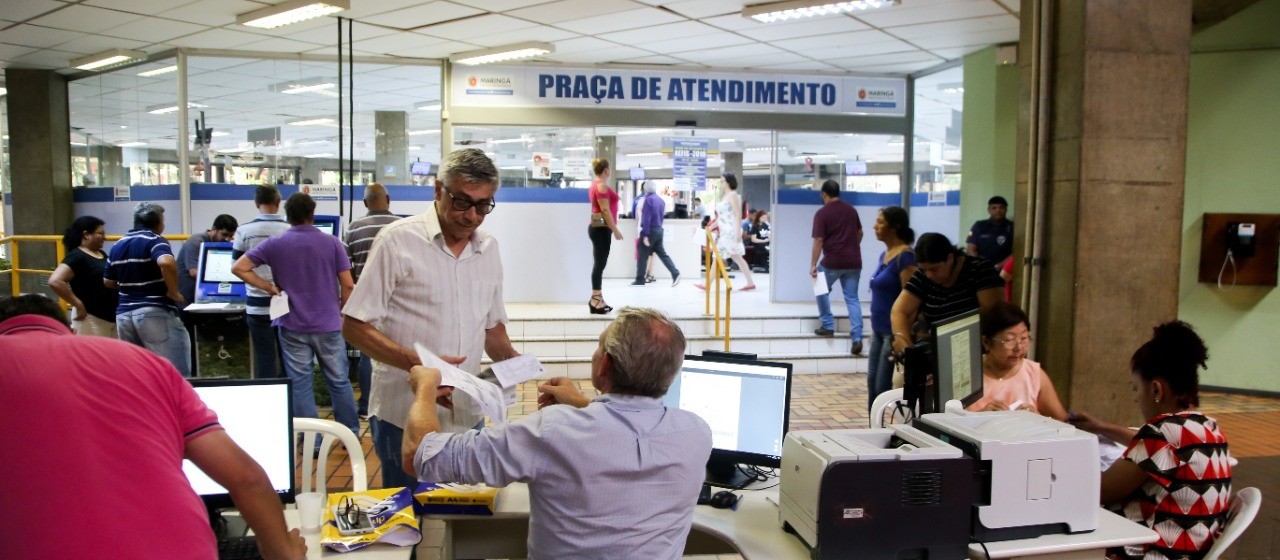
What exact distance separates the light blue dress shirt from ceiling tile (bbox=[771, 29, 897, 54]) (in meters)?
6.16

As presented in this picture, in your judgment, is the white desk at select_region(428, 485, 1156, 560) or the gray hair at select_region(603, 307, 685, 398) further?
the white desk at select_region(428, 485, 1156, 560)

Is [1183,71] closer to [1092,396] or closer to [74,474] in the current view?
[1092,396]

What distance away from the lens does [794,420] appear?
5.71 meters

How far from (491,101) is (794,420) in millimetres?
4708

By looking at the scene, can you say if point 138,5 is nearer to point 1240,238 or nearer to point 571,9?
point 571,9

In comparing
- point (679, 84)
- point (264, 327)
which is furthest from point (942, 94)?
point (264, 327)

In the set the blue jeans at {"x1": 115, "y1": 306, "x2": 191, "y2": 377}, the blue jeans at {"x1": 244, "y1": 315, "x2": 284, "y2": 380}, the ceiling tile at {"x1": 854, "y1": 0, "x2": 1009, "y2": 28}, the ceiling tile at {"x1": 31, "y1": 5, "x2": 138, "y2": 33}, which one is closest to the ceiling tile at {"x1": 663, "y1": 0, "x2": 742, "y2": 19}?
the ceiling tile at {"x1": 854, "y1": 0, "x2": 1009, "y2": 28}

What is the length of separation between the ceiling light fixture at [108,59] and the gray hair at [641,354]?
8148 millimetres

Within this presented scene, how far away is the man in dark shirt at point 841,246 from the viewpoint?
742cm

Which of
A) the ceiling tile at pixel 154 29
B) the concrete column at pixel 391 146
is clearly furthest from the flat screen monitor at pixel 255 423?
the concrete column at pixel 391 146

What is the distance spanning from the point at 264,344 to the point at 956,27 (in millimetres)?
5916

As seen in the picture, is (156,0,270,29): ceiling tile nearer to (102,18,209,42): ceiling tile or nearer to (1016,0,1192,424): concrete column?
(102,18,209,42): ceiling tile

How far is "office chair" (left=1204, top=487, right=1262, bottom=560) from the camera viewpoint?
219 centimetres

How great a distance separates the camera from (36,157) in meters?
9.01
